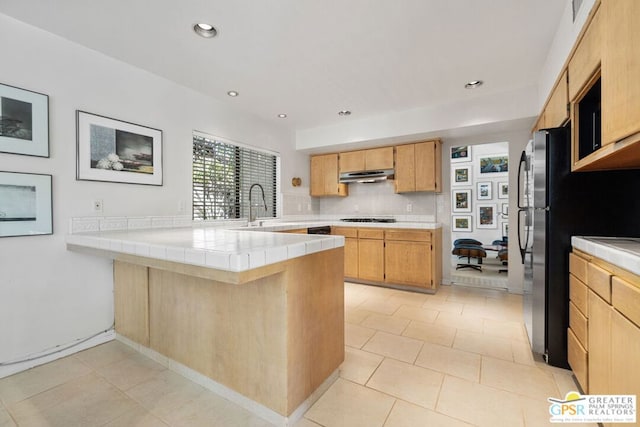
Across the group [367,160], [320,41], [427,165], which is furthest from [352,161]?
[320,41]

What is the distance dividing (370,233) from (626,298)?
2.96 m

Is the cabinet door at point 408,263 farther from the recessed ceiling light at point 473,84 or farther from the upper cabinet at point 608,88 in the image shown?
the upper cabinet at point 608,88

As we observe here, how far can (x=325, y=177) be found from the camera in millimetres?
4797

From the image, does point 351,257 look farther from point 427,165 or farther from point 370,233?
point 427,165

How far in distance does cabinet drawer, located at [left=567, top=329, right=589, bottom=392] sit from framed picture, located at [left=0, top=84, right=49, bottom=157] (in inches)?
146

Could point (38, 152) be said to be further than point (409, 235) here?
No

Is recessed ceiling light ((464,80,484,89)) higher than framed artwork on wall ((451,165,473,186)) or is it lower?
higher

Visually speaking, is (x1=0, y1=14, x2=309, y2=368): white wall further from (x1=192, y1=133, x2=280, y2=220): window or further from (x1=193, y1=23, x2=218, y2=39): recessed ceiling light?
(x1=193, y1=23, x2=218, y2=39): recessed ceiling light

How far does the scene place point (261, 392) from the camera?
147cm

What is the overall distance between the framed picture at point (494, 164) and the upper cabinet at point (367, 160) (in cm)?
309

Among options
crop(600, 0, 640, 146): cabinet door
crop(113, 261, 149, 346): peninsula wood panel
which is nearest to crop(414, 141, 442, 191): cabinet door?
crop(600, 0, 640, 146): cabinet door

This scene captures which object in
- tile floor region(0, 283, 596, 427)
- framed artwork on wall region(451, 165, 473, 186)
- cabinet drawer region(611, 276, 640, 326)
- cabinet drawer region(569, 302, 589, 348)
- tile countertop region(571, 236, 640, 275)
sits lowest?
tile floor region(0, 283, 596, 427)

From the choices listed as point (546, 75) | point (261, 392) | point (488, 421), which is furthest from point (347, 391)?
point (546, 75)

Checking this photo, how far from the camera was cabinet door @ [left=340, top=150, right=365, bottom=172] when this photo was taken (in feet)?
14.6
